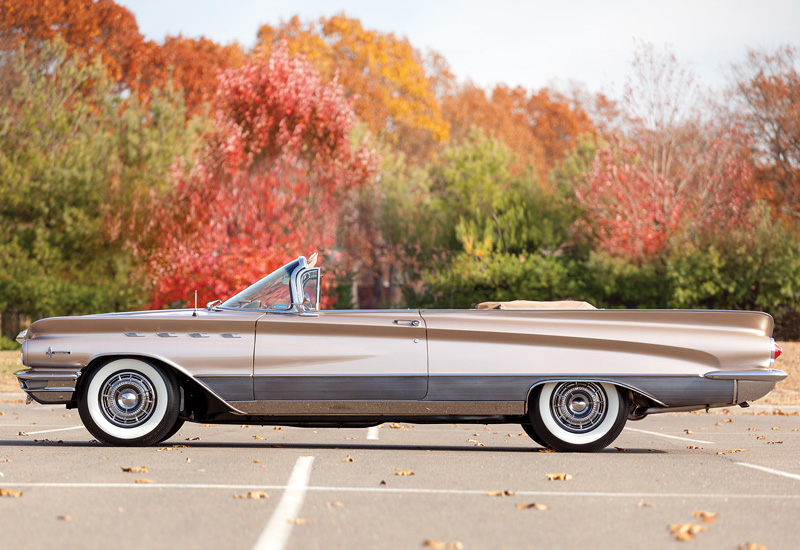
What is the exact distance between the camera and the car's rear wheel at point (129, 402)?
974 cm

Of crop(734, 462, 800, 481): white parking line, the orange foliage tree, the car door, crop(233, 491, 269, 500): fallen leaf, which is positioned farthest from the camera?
the orange foliage tree

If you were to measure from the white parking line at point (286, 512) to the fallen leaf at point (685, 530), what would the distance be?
82.8 inches

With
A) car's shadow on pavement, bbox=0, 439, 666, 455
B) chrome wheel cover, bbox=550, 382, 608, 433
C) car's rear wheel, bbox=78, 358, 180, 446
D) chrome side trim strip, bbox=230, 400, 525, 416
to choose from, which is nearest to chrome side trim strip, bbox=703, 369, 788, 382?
chrome wheel cover, bbox=550, 382, 608, 433

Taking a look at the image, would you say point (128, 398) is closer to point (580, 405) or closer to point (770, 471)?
point (580, 405)

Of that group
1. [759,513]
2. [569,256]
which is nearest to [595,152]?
→ [569,256]

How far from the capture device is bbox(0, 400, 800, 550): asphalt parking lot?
5930mm

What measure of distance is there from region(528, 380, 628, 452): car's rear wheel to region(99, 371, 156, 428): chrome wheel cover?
339 cm

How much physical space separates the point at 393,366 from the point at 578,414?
174cm

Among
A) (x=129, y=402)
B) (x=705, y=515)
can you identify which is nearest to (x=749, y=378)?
(x=705, y=515)

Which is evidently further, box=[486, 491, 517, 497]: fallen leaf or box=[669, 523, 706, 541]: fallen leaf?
box=[486, 491, 517, 497]: fallen leaf

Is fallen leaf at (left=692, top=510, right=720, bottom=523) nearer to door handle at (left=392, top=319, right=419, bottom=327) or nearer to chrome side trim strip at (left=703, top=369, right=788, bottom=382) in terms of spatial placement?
chrome side trim strip at (left=703, top=369, right=788, bottom=382)

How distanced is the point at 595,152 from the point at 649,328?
22558 millimetres

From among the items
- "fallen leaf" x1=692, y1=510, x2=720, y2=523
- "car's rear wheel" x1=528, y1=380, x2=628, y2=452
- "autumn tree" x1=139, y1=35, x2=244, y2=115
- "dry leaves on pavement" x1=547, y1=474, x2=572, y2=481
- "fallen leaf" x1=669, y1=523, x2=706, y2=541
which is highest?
"autumn tree" x1=139, y1=35, x2=244, y2=115

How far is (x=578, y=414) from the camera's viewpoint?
9898mm
